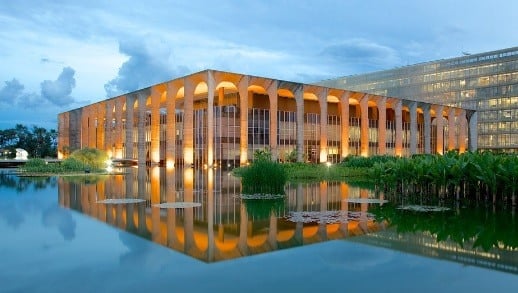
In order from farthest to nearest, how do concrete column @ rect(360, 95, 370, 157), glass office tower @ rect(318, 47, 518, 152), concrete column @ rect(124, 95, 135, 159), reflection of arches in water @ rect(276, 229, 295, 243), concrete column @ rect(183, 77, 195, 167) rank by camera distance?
glass office tower @ rect(318, 47, 518, 152) → concrete column @ rect(360, 95, 370, 157) → concrete column @ rect(124, 95, 135, 159) → concrete column @ rect(183, 77, 195, 167) → reflection of arches in water @ rect(276, 229, 295, 243)

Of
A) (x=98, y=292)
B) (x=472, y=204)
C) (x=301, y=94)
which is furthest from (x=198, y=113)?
(x=98, y=292)

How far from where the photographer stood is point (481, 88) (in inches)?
4013

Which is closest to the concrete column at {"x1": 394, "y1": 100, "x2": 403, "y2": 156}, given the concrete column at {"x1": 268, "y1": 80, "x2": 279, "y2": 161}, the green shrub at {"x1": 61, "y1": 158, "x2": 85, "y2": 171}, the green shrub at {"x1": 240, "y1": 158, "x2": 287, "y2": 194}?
the concrete column at {"x1": 268, "y1": 80, "x2": 279, "y2": 161}

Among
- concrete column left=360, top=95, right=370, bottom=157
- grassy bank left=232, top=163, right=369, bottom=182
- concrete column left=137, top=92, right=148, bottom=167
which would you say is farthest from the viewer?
concrete column left=360, top=95, right=370, bottom=157

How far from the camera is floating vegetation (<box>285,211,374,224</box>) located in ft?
39.9

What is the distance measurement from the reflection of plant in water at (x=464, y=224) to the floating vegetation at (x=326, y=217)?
0.59 m

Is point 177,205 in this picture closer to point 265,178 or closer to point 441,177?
point 265,178

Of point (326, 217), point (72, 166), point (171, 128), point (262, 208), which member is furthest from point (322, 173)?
point (171, 128)

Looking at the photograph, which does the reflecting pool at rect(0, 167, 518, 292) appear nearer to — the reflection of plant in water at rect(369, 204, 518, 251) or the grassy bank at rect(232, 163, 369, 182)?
the reflection of plant in water at rect(369, 204, 518, 251)

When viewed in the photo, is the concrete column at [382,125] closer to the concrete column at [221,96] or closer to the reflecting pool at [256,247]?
the concrete column at [221,96]

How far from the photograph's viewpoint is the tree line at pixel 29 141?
85.4 metres

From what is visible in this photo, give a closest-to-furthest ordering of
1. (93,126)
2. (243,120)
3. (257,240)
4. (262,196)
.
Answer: (257,240) < (262,196) < (243,120) < (93,126)

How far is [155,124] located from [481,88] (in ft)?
246

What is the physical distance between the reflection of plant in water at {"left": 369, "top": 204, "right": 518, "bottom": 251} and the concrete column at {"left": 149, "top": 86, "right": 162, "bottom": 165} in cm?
4579
